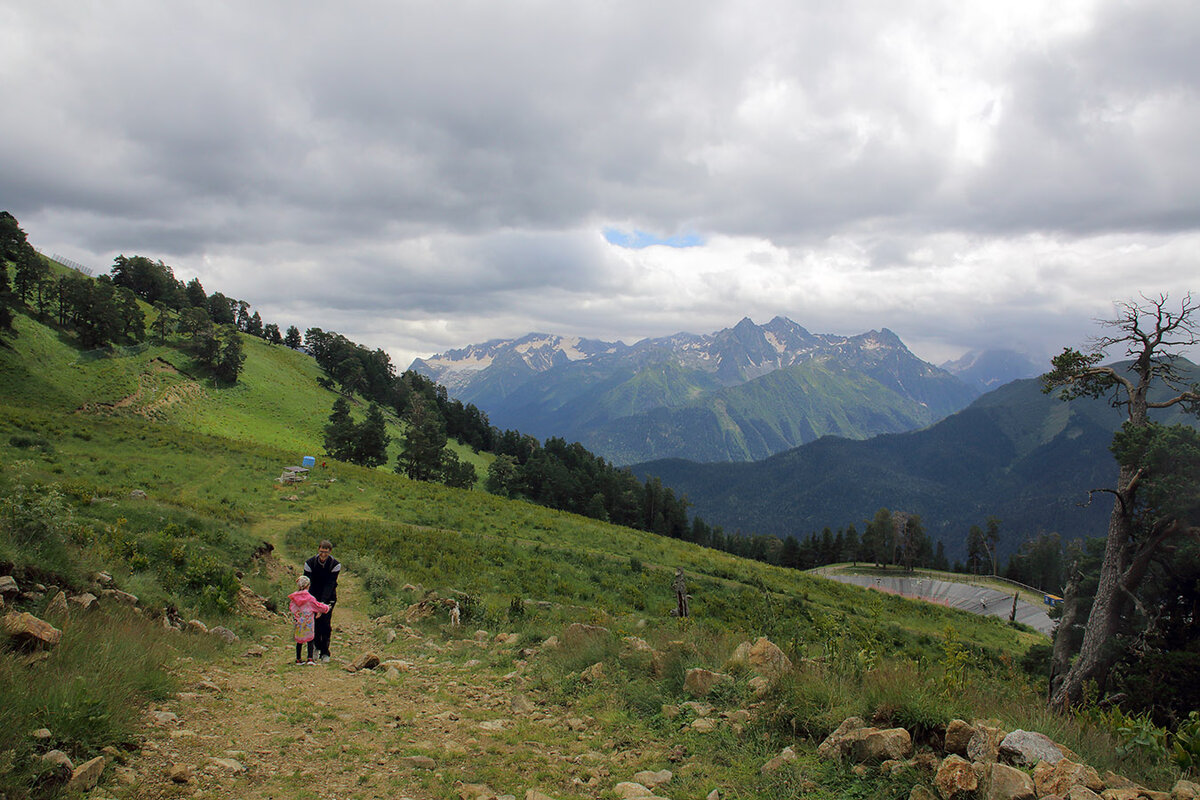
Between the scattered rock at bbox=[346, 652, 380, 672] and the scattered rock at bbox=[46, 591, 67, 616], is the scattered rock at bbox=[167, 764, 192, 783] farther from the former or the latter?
the scattered rock at bbox=[346, 652, 380, 672]

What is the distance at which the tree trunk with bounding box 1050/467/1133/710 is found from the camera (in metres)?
14.4

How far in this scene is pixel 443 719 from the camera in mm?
7062

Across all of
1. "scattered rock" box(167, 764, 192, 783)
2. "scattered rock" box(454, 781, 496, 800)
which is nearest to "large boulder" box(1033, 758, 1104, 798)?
"scattered rock" box(454, 781, 496, 800)

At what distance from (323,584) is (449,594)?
439 centimetres

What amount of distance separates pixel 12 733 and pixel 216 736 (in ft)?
6.36

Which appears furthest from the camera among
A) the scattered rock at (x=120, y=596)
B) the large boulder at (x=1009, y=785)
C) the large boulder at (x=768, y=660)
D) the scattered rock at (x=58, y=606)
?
the scattered rock at (x=120, y=596)

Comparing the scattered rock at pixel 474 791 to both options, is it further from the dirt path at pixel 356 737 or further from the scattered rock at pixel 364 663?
the scattered rock at pixel 364 663

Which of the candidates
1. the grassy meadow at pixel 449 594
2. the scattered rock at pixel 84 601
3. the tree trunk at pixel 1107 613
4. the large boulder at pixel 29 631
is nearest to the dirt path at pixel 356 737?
the grassy meadow at pixel 449 594

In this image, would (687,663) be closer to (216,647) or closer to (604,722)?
(604,722)

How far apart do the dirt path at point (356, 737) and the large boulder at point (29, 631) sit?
1342mm

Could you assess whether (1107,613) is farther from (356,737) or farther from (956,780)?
(356,737)

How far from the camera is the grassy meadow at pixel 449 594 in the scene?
5.51m

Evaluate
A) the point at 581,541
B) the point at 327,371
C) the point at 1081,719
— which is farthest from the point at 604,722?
the point at 327,371

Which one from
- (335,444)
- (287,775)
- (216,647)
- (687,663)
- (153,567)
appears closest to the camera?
(287,775)
